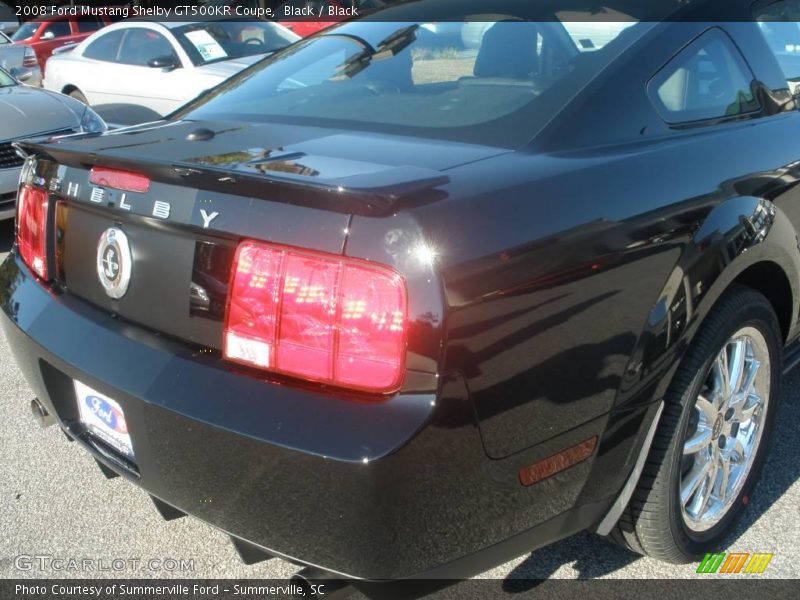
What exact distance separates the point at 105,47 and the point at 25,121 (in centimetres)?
416

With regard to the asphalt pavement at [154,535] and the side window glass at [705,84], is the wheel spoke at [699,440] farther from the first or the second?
the side window glass at [705,84]

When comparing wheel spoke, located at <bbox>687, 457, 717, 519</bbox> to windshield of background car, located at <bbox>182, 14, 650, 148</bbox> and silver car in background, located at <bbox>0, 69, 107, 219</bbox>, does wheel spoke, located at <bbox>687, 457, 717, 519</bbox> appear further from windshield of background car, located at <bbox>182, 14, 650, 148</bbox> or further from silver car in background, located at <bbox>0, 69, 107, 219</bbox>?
silver car in background, located at <bbox>0, 69, 107, 219</bbox>

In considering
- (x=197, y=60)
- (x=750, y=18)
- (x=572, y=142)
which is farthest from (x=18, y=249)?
(x=197, y=60)

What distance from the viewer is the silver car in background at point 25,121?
5.76 meters

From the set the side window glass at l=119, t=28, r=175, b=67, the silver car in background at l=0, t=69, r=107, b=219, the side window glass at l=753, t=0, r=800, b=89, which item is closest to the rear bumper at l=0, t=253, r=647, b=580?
the side window glass at l=753, t=0, r=800, b=89

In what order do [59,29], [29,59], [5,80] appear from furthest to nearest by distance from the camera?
[59,29] < [29,59] < [5,80]

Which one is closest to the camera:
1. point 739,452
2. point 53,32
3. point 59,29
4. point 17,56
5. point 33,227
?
point 33,227

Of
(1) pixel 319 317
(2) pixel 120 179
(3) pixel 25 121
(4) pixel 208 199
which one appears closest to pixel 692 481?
(1) pixel 319 317

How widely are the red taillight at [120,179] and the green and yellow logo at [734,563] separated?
191 centimetres

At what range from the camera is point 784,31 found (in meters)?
2.91

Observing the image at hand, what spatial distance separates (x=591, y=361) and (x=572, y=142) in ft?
1.83

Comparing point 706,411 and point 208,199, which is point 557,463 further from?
point 208,199

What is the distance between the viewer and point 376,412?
5.06 feet

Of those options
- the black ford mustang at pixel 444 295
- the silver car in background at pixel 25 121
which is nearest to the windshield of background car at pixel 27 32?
the silver car in background at pixel 25 121
